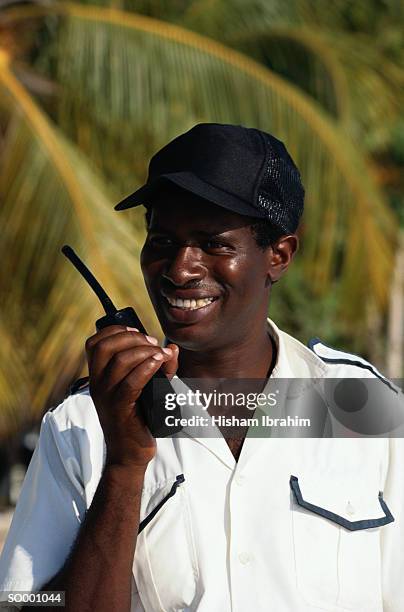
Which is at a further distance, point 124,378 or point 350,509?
point 350,509

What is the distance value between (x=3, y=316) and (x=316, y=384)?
4.52m

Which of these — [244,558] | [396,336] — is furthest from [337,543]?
[396,336]

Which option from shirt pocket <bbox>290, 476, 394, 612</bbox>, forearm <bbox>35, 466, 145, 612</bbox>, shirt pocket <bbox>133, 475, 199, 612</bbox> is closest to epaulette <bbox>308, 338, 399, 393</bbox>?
shirt pocket <bbox>290, 476, 394, 612</bbox>

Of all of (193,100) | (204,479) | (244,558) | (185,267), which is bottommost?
(244,558)

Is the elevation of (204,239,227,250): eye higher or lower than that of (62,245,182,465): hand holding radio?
higher

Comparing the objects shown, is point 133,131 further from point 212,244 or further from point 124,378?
point 124,378

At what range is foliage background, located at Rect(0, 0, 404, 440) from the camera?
19.3ft

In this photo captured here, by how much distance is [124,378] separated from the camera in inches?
64.0

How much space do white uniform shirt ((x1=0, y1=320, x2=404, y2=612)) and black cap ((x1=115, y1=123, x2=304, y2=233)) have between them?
0.41m

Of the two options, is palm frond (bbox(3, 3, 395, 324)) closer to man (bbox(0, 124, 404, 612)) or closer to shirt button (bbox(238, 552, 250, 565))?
man (bbox(0, 124, 404, 612))

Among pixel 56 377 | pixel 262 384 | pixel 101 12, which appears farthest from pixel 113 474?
pixel 101 12

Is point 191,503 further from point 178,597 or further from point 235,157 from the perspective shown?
point 235,157

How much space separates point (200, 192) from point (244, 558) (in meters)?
0.63

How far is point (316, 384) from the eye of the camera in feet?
6.59
